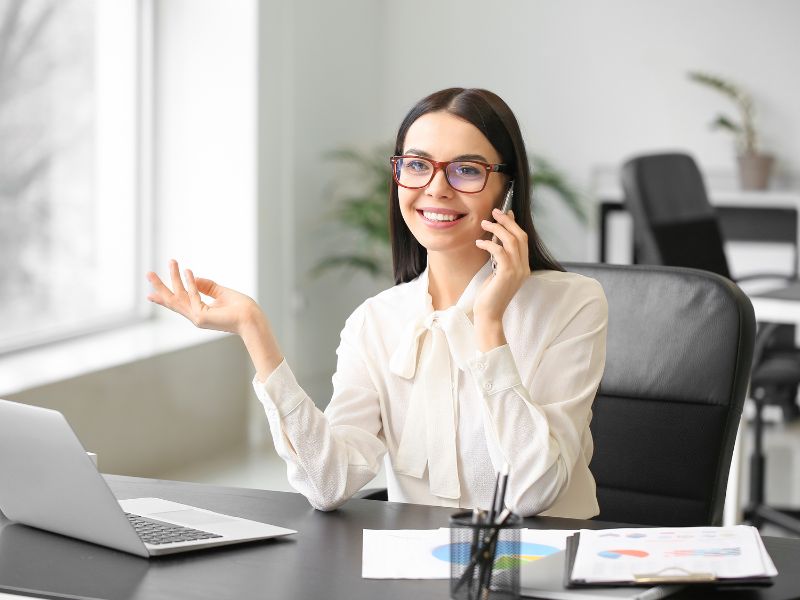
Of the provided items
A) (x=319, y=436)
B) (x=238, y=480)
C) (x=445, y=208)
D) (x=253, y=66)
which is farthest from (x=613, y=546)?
(x=253, y=66)

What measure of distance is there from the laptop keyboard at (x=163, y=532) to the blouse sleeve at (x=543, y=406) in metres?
0.45

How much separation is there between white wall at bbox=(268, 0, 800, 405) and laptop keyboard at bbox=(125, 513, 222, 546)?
3.70 meters

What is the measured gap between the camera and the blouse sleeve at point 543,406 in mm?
1796

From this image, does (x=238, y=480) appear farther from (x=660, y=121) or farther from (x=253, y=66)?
(x=660, y=121)

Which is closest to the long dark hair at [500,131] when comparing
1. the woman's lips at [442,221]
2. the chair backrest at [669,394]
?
the woman's lips at [442,221]

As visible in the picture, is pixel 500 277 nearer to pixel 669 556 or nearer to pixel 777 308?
pixel 669 556

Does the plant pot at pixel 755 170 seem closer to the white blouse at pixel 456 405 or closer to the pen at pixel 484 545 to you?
the white blouse at pixel 456 405

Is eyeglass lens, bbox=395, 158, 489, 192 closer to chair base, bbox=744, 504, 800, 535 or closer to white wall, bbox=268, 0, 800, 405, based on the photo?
chair base, bbox=744, 504, 800, 535

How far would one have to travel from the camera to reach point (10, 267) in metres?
4.35

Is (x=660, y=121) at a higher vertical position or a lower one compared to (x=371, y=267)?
higher

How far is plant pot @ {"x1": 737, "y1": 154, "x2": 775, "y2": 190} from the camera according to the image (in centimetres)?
568

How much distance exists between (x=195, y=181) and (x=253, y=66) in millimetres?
513

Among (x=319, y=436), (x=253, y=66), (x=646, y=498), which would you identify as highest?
(x=253, y=66)

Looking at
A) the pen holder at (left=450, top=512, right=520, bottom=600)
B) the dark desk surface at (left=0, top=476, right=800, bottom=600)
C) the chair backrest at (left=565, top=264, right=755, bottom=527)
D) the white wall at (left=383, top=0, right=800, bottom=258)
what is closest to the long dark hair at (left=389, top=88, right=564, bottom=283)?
the chair backrest at (left=565, top=264, right=755, bottom=527)
